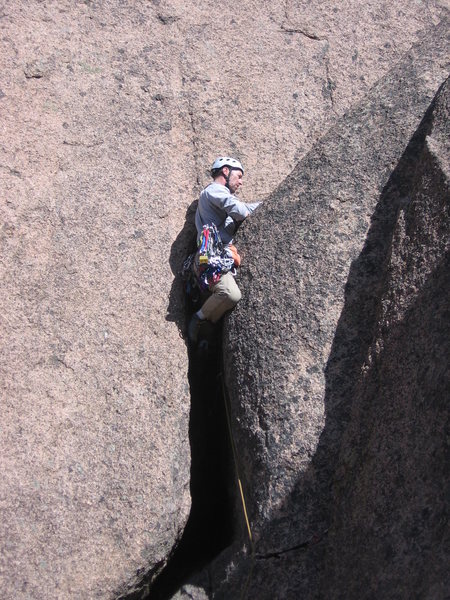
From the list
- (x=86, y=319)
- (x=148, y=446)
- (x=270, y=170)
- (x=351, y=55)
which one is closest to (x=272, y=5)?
(x=351, y=55)

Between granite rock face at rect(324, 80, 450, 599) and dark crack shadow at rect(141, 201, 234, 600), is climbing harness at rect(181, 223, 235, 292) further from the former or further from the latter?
granite rock face at rect(324, 80, 450, 599)

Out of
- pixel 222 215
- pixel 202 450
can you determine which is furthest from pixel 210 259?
pixel 202 450

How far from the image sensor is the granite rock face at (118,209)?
4434 millimetres

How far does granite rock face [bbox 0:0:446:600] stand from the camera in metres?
4.43

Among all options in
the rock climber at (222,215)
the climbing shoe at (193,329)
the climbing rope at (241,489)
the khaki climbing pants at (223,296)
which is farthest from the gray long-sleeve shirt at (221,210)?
the climbing rope at (241,489)

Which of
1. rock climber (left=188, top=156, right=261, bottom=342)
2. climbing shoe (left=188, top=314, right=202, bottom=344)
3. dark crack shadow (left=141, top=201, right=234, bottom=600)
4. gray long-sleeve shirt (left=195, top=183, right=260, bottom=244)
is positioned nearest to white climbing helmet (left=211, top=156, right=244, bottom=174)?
rock climber (left=188, top=156, right=261, bottom=342)

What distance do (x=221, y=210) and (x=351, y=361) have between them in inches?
50.9

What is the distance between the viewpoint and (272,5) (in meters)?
6.23

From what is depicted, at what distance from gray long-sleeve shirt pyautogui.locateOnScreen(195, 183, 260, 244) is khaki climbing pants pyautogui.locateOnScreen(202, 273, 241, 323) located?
372 millimetres

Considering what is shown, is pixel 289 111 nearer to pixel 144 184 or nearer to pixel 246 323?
pixel 144 184

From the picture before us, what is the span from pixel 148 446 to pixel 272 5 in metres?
3.41

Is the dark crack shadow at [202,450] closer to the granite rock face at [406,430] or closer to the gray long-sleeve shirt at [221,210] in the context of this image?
the gray long-sleeve shirt at [221,210]

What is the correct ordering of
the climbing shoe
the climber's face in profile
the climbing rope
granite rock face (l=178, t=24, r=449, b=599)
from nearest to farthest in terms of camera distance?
granite rock face (l=178, t=24, r=449, b=599) < the climbing rope < the climbing shoe < the climber's face in profile

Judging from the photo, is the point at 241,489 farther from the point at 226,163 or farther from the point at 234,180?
the point at 226,163
